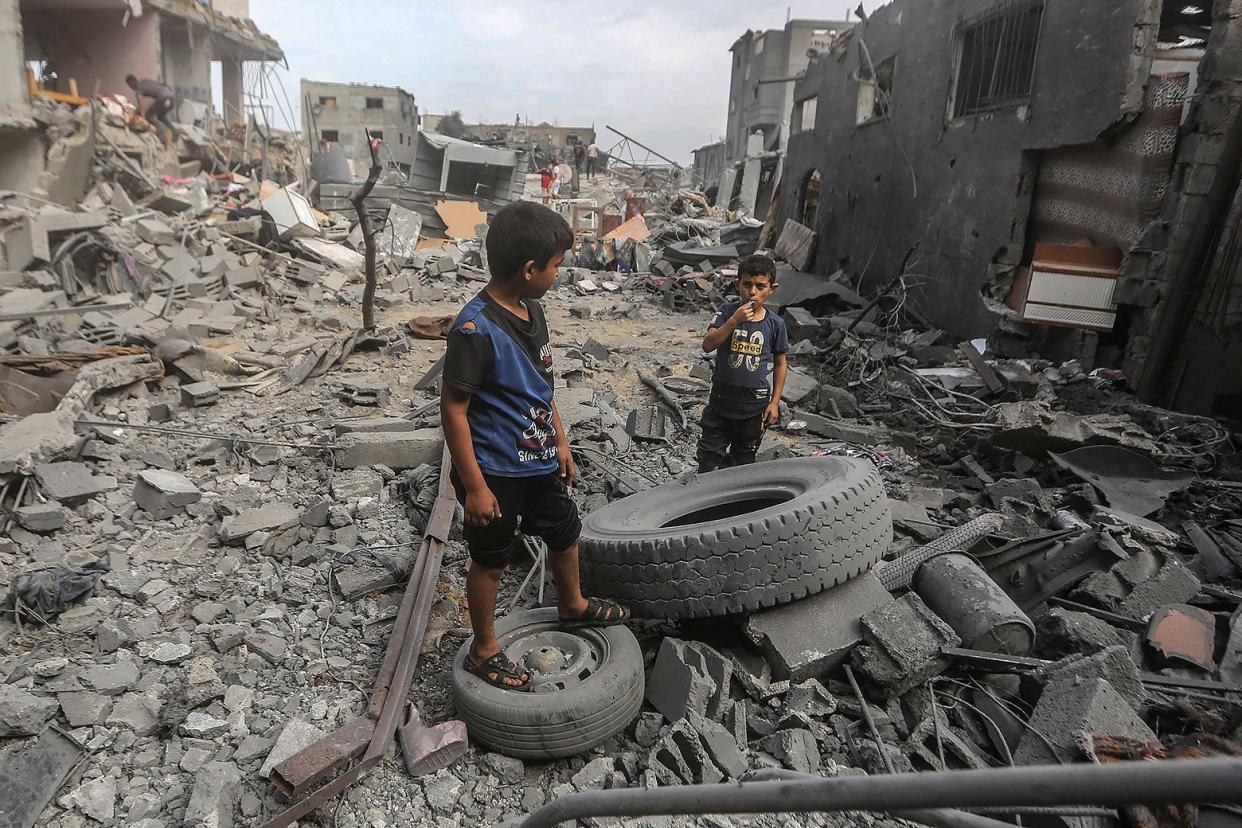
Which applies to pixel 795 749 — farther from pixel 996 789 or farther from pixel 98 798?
pixel 98 798

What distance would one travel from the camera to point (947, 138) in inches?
378

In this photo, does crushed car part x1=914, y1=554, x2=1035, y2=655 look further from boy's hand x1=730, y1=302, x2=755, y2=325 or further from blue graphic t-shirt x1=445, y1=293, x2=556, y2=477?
blue graphic t-shirt x1=445, y1=293, x2=556, y2=477

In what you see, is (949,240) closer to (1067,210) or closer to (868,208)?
(1067,210)

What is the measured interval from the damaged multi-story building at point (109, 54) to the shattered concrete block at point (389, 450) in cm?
1250

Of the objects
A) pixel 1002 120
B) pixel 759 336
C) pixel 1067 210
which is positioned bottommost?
pixel 759 336

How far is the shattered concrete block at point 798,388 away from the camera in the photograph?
279 inches

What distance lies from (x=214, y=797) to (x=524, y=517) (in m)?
1.35

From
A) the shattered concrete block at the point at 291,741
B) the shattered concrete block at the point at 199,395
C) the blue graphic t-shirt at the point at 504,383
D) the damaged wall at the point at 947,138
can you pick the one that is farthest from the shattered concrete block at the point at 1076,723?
the shattered concrete block at the point at 199,395

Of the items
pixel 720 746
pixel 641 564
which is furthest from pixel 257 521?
pixel 720 746

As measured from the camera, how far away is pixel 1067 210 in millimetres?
7477

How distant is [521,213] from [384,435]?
319 centimetres

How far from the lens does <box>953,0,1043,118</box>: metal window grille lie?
807 cm

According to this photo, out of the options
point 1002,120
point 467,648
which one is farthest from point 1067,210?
point 467,648

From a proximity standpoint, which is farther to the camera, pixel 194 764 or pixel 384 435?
pixel 384 435
